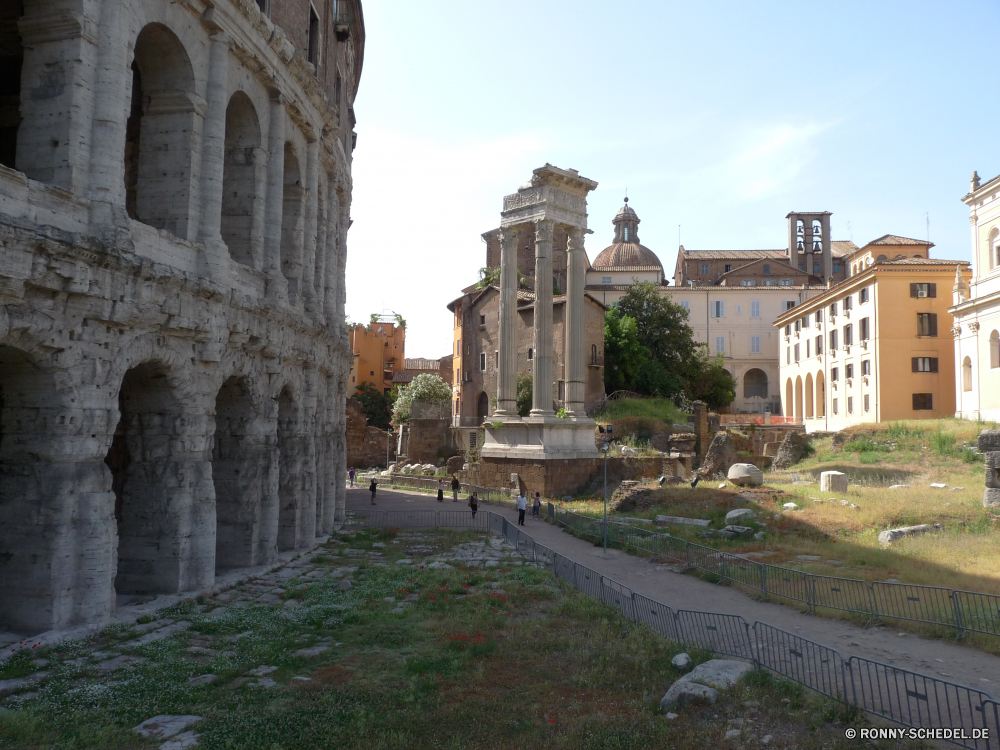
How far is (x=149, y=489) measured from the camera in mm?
13141

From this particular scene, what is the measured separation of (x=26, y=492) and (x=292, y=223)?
10.6 m

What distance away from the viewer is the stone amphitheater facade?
10492 mm

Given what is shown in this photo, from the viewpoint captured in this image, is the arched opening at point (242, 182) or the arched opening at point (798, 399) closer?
the arched opening at point (242, 182)

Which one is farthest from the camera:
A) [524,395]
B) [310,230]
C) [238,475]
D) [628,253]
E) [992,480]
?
[628,253]

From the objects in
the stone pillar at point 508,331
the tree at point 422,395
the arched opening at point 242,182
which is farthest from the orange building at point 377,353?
the arched opening at point 242,182

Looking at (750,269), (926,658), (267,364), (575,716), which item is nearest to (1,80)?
(267,364)

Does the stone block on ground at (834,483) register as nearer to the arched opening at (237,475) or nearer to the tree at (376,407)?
the arched opening at (237,475)

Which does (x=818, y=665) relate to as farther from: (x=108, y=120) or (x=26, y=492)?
(x=108, y=120)

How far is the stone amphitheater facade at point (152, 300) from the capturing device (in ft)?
34.4

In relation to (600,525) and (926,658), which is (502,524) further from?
(926,658)

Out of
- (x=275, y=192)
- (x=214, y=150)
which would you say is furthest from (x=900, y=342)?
(x=214, y=150)

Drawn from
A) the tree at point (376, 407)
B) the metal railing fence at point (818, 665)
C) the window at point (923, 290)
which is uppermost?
the window at point (923, 290)

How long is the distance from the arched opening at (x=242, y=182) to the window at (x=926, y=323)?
39.5 m

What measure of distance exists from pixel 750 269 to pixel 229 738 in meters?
75.3
